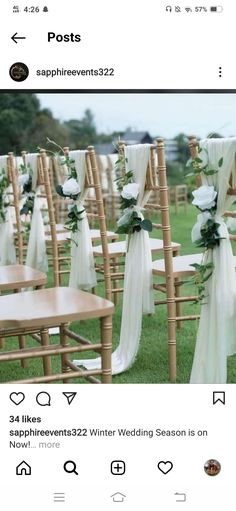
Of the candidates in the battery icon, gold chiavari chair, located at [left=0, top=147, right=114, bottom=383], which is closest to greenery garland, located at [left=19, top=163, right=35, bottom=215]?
gold chiavari chair, located at [left=0, top=147, right=114, bottom=383]

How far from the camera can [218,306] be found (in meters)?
1.93

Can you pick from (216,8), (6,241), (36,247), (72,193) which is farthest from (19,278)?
(6,241)

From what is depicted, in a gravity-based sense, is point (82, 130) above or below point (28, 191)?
above

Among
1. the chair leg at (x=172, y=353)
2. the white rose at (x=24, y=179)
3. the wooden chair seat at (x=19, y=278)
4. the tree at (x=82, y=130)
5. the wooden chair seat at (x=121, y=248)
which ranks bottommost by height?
the chair leg at (x=172, y=353)

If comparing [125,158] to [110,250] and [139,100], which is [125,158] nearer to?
[110,250]

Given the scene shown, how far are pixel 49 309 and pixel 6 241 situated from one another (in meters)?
2.15

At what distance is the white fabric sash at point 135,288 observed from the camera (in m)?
2.46
